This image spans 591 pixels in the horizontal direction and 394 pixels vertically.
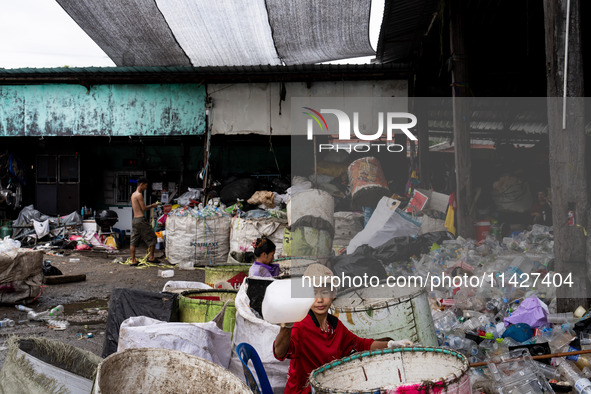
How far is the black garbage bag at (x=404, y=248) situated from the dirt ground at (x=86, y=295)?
3272 millimetres

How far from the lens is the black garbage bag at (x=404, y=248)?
6570mm

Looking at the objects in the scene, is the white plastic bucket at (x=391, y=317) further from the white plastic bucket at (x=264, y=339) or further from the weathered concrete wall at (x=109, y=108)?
the weathered concrete wall at (x=109, y=108)

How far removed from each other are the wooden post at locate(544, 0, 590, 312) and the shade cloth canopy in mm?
3296

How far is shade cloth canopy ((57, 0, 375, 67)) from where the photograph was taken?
22.4 feet

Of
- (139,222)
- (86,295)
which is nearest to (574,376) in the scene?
(86,295)

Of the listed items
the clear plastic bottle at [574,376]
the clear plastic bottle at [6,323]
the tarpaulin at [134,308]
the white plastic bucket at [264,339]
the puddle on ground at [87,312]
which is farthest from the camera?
the puddle on ground at [87,312]

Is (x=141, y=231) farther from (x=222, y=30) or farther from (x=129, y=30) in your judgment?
(x=222, y=30)

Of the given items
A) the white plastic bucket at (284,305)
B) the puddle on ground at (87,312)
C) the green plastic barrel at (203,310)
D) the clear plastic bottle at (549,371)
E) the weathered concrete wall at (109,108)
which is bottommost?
the puddle on ground at (87,312)

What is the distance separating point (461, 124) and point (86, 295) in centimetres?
594

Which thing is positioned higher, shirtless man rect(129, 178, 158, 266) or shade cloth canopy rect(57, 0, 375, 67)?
shade cloth canopy rect(57, 0, 375, 67)

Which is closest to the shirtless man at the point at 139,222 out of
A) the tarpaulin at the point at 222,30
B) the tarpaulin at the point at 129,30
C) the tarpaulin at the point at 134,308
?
the tarpaulin at the point at 129,30

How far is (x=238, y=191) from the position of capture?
10.9 m

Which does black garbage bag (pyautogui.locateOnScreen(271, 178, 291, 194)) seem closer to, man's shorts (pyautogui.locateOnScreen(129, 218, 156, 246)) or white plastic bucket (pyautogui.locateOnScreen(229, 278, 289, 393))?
man's shorts (pyautogui.locateOnScreen(129, 218, 156, 246))

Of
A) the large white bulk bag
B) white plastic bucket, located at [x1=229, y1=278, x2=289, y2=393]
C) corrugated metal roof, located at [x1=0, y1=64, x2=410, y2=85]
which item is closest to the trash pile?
the large white bulk bag
